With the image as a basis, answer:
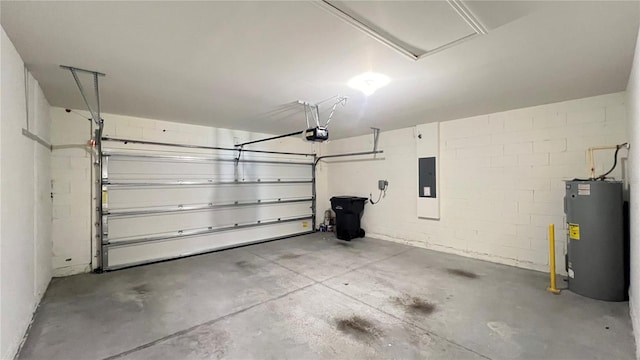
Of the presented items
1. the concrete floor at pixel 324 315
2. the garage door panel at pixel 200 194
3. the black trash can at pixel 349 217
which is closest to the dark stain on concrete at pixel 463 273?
the concrete floor at pixel 324 315

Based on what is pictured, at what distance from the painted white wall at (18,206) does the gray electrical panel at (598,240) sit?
17.2ft

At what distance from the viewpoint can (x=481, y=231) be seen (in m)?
4.59

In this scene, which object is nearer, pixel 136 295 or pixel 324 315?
pixel 324 315

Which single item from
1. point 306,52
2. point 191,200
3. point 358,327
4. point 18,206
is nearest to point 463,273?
point 358,327

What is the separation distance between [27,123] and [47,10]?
1.55m

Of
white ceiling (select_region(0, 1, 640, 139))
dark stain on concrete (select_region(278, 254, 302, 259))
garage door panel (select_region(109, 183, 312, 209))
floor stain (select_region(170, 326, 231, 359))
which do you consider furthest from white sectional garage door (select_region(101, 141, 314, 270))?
floor stain (select_region(170, 326, 231, 359))

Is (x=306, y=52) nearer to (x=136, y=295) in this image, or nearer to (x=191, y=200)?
(x=136, y=295)

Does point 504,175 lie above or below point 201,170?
below

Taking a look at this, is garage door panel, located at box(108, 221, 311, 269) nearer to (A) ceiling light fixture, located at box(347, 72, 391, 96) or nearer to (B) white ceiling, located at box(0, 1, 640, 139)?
(B) white ceiling, located at box(0, 1, 640, 139)

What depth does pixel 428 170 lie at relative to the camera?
5254 mm

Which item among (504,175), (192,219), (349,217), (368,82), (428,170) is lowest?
(349,217)

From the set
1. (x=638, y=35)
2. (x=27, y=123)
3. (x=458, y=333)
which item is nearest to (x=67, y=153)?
(x=27, y=123)

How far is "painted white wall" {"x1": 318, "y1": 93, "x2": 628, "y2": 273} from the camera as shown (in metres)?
3.64

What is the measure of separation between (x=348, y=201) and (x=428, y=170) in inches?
70.4
